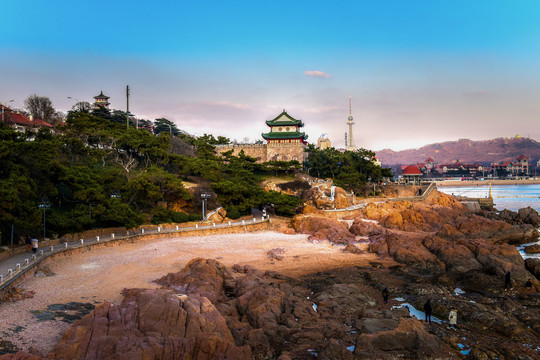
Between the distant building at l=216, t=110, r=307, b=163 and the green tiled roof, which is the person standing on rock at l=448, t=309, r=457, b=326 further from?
the green tiled roof

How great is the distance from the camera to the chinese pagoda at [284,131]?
63281 mm

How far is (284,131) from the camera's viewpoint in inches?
2542

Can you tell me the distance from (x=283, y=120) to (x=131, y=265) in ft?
154

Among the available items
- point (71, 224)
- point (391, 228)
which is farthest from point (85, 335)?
point (391, 228)

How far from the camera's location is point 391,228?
122 ft

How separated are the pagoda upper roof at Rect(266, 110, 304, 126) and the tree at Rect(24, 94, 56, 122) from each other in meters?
36.2

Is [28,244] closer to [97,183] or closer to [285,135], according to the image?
[97,183]

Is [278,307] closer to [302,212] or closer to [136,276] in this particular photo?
[136,276]

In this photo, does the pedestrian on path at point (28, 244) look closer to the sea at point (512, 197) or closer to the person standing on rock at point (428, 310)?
the person standing on rock at point (428, 310)

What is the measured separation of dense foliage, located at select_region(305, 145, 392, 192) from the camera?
55.8m

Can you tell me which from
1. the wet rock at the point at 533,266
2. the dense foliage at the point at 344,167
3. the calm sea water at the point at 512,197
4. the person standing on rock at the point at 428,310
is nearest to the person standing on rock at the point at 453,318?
the person standing on rock at the point at 428,310

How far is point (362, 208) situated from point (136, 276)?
105 ft

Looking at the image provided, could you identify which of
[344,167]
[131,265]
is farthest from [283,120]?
[131,265]

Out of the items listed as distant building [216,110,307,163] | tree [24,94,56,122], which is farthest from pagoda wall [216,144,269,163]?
tree [24,94,56,122]
